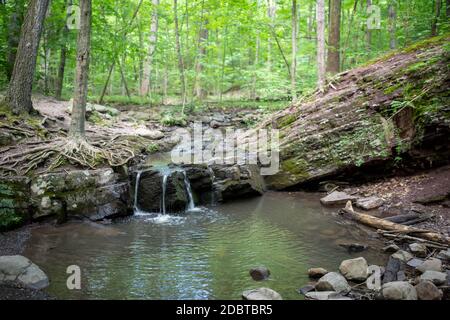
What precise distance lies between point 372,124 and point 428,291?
6.25 meters

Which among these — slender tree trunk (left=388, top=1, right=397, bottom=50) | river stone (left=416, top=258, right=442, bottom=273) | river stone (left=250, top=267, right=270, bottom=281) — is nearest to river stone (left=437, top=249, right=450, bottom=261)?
river stone (left=416, top=258, right=442, bottom=273)

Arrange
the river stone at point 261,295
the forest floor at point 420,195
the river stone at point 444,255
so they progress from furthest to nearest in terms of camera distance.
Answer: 1. the forest floor at point 420,195
2. the river stone at point 444,255
3. the river stone at point 261,295

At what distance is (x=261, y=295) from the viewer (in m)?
4.85

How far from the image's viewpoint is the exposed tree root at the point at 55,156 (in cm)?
845

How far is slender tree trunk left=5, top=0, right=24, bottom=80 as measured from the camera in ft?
44.0

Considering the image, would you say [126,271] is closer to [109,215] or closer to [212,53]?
[109,215]

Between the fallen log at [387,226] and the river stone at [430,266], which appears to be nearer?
the river stone at [430,266]

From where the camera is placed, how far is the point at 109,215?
28.5ft

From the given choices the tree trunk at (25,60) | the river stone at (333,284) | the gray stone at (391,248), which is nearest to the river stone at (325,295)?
the river stone at (333,284)

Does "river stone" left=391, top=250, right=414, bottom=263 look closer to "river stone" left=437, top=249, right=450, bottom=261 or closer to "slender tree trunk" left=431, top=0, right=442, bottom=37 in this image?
"river stone" left=437, top=249, right=450, bottom=261

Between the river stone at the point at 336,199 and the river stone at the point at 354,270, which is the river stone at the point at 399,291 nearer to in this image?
the river stone at the point at 354,270

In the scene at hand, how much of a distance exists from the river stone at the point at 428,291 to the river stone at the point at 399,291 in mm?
70

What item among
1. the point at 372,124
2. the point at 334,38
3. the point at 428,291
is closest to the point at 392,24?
the point at 334,38

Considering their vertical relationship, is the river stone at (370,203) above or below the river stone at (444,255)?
above
